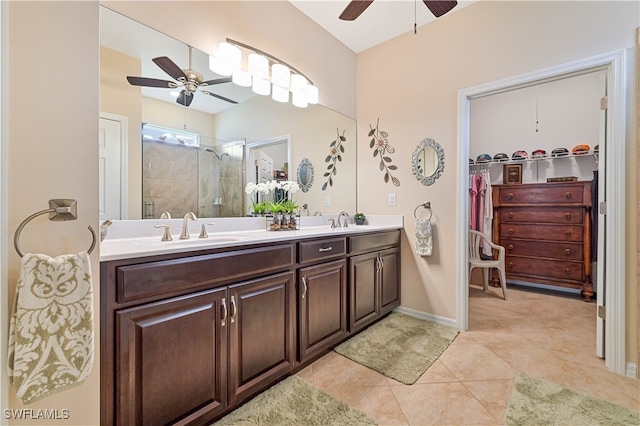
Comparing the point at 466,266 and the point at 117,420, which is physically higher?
the point at 466,266

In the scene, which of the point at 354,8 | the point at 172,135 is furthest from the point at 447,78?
the point at 172,135

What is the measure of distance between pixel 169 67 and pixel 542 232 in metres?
4.22

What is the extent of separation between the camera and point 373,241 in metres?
2.36

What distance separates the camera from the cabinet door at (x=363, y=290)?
213 centimetres

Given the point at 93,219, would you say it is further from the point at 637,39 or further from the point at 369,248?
the point at 637,39

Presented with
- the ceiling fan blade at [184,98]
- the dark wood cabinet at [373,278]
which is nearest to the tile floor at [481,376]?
the dark wood cabinet at [373,278]

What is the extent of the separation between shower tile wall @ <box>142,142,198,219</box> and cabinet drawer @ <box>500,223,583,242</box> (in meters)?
3.80

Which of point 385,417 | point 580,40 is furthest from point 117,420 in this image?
point 580,40

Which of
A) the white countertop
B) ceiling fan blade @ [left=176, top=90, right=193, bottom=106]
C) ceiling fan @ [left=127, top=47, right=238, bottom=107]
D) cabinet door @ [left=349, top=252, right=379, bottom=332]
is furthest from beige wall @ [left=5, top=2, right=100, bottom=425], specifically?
cabinet door @ [left=349, top=252, right=379, bottom=332]

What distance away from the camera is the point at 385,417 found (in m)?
1.38

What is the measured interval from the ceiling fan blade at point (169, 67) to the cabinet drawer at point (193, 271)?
3.93ft

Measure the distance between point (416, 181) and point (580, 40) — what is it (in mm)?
1453

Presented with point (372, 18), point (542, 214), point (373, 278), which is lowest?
point (373, 278)

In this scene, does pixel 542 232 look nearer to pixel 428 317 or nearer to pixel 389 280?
pixel 428 317
